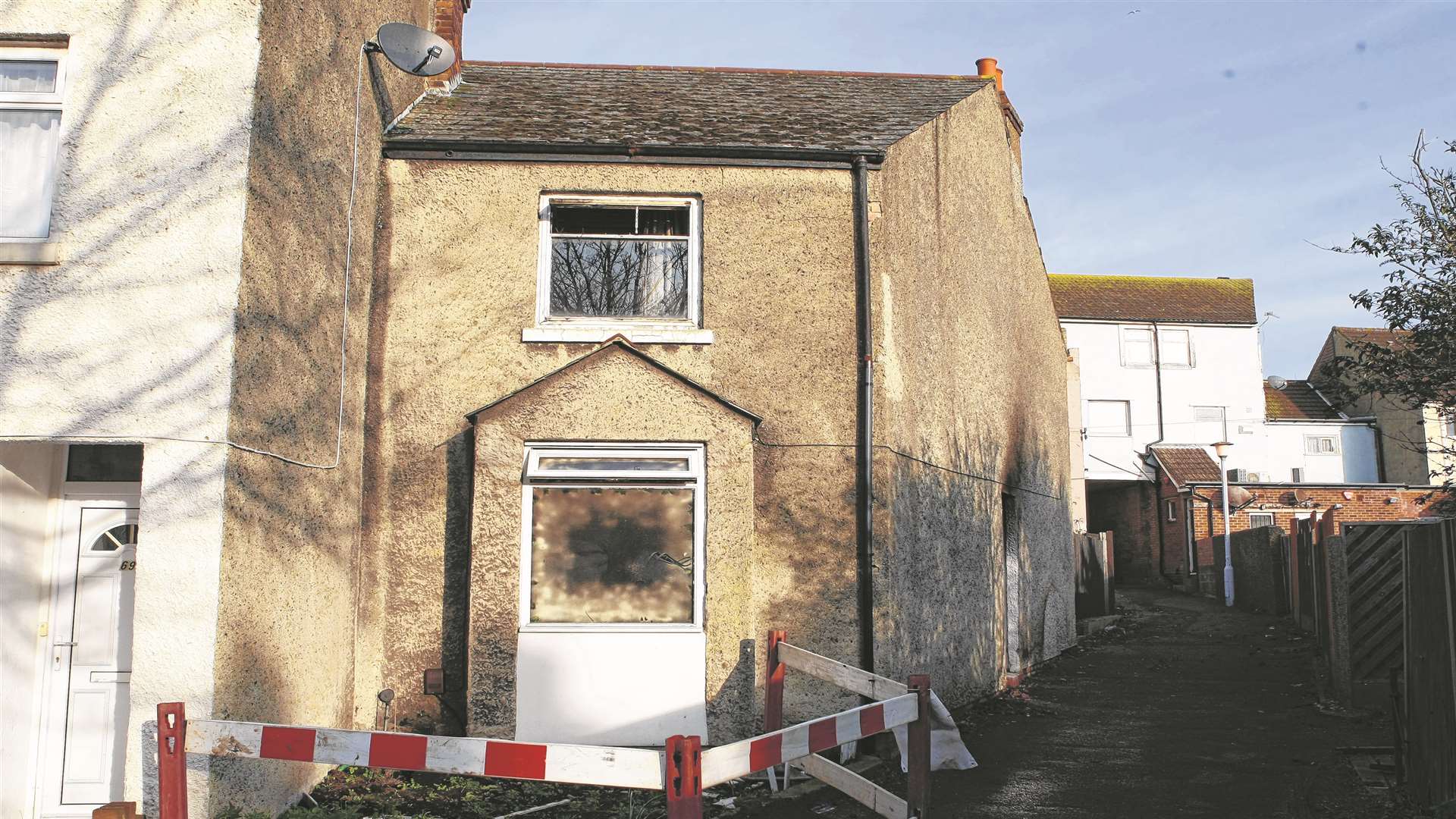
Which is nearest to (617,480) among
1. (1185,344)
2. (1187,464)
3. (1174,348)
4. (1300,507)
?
(1300,507)

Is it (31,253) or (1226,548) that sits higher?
(31,253)

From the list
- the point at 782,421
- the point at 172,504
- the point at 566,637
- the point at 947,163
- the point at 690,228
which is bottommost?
the point at 566,637

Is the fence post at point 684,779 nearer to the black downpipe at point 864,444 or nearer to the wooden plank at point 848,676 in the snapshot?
the wooden plank at point 848,676

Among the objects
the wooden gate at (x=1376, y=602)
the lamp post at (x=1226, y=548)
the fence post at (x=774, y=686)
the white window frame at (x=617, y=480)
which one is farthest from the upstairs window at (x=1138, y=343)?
the fence post at (x=774, y=686)

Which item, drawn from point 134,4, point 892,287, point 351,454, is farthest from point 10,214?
point 892,287

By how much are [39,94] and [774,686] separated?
627 cm

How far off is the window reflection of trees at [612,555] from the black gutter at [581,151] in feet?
9.74

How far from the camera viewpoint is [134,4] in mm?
6668

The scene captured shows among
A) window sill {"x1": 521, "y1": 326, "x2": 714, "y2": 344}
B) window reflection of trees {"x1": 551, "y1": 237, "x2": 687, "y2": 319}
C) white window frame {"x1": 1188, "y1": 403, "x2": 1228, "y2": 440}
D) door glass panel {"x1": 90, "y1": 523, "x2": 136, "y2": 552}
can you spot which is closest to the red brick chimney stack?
A: window reflection of trees {"x1": 551, "y1": 237, "x2": 687, "y2": 319}

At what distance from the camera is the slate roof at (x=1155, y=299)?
38.5 meters

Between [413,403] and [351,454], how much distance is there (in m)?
0.74

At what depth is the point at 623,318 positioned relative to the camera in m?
9.50

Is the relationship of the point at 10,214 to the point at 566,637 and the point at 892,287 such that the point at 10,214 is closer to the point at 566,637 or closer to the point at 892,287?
the point at 566,637

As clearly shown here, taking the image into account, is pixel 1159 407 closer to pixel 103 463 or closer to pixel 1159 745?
pixel 1159 745
